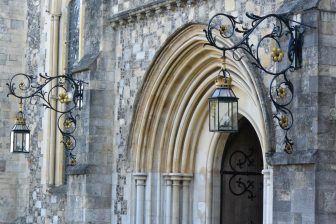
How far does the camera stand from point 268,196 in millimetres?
14961

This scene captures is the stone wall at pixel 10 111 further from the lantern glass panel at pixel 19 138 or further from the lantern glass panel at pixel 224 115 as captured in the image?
the lantern glass panel at pixel 224 115

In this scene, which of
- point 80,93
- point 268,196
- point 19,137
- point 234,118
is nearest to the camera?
point 234,118

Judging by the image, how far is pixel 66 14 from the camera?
22.7 metres

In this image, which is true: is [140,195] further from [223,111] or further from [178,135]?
[223,111]

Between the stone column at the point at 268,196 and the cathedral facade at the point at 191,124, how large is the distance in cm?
2

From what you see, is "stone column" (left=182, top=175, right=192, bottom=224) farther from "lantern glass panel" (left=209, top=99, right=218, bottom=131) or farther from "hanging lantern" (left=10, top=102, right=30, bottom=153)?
"lantern glass panel" (left=209, top=99, right=218, bottom=131)

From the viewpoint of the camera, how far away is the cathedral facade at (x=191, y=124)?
13.4m

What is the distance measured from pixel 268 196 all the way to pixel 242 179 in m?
2.50

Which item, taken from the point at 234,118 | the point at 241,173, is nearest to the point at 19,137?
the point at 241,173

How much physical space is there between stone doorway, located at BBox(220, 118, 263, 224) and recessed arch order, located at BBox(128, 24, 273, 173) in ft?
1.57

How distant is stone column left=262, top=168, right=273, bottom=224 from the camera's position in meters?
14.8

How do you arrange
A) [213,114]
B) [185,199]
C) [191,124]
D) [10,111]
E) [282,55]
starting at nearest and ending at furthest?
[213,114] < [282,55] < [191,124] < [185,199] < [10,111]

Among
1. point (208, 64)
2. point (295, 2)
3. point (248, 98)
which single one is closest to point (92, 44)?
point (208, 64)

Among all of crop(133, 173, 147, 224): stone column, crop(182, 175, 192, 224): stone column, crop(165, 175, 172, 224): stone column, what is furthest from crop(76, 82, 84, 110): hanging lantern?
crop(182, 175, 192, 224): stone column
